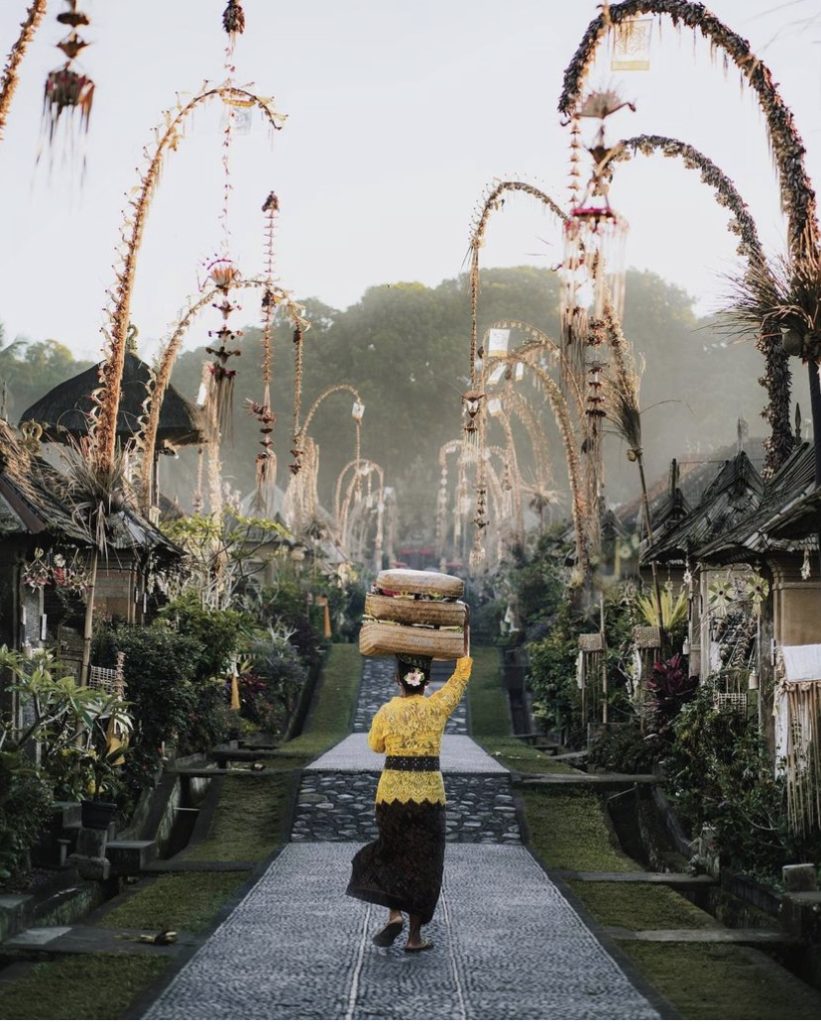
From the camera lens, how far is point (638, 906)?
457 inches

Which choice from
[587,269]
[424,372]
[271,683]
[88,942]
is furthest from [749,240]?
[424,372]

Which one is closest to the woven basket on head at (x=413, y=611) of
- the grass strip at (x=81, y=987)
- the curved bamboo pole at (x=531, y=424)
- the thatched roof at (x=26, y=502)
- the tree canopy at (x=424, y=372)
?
the grass strip at (x=81, y=987)

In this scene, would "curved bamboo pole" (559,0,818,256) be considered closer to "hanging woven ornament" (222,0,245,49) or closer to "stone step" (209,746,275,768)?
"hanging woven ornament" (222,0,245,49)

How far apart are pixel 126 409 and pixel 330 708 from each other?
896cm

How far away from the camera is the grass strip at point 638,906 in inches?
429

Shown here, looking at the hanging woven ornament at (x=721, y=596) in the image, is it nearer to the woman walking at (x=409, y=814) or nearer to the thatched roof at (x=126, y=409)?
the woman walking at (x=409, y=814)

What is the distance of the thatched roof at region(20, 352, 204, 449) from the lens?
23.8 metres

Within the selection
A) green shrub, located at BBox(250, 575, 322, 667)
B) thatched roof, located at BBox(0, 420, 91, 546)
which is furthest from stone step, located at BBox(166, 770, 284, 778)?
green shrub, located at BBox(250, 575, 322, 667)

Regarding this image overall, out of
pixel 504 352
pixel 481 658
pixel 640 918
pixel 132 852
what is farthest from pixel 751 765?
pixel 481 658

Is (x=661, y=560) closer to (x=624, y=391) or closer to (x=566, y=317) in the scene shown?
(x=624, y=391)

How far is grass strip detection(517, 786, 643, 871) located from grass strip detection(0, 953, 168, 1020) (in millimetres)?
5805

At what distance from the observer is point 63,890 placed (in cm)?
1162

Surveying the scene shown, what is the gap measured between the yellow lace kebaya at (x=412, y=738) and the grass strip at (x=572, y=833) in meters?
4.59

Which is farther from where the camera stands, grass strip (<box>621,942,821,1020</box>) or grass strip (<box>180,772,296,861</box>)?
grass strip (<box>180,772,296,861</box>)
